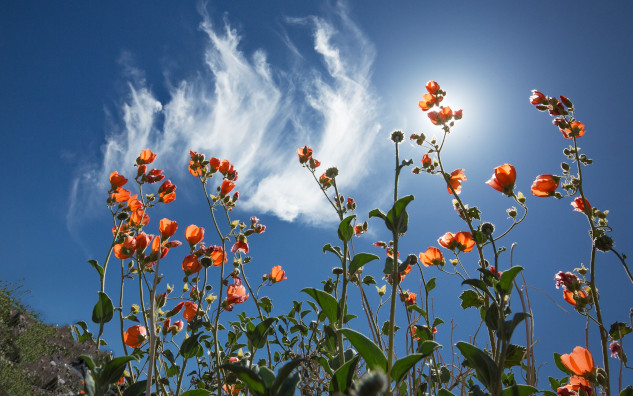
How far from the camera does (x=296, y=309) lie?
2.82m

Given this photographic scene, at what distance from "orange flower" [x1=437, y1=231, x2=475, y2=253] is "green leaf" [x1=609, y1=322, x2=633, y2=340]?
2.41 feet

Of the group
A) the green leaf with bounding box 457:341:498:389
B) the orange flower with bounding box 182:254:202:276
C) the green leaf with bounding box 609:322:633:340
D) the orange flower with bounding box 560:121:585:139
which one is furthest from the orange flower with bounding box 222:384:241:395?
the orange flower with bounding box 560:121:585:139

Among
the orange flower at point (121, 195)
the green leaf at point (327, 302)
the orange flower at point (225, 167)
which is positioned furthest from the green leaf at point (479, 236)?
the orange flower at point (121, 195)

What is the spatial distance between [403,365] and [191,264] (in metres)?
1.47

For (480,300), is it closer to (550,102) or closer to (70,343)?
(550,102)

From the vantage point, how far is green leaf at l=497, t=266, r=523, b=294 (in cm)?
107

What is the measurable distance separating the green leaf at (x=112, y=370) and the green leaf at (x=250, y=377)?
1.33 feet

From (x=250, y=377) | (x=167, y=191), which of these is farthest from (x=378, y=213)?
(x=167, y=191)

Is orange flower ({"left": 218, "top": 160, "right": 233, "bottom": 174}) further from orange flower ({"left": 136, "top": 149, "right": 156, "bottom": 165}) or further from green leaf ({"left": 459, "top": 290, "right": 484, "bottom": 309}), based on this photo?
green leaf ({"left": 459, "top": 290, "right": 484, "bottom": 309})

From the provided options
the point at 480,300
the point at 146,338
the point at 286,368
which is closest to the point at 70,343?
the point at 146,338

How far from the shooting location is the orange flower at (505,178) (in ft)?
6.57

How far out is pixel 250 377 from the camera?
94 centimetres

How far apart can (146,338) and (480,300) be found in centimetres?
176

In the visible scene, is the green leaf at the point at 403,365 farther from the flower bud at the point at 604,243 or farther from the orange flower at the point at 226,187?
the orange flower at the point at 226,187
